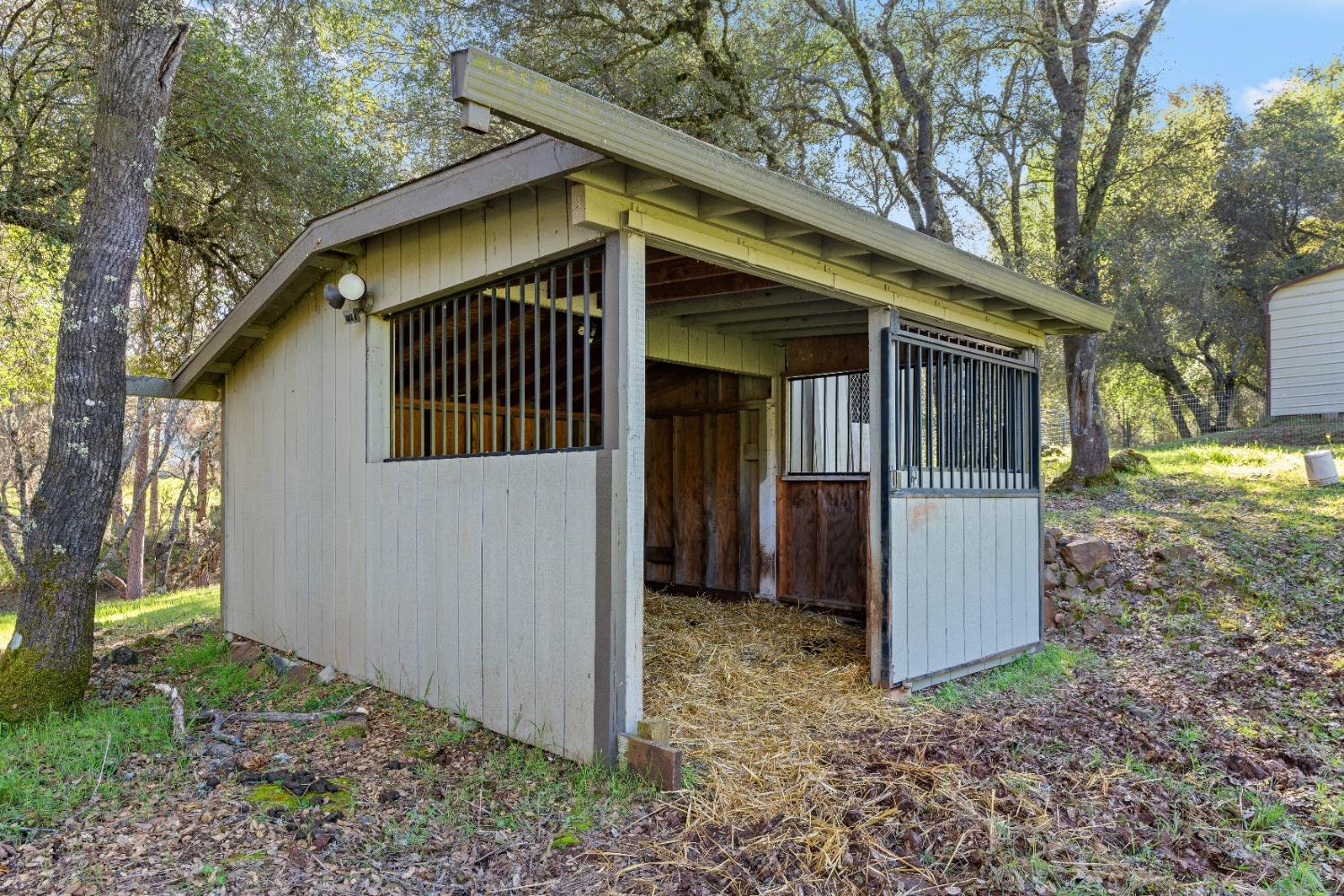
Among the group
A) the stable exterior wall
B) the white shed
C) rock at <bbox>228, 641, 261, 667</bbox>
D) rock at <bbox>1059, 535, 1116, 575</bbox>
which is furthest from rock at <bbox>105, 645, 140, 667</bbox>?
the stable exterior wall

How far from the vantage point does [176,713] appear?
4.00 m

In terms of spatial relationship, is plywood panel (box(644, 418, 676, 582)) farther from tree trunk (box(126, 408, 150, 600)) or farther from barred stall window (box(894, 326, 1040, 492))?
tree trunk (box(126, 408, 150, 600))

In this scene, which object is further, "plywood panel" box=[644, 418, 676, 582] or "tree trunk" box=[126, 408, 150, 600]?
"tree trunk" box=[126, 408, 150, 600]

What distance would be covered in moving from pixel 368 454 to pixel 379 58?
6860 mm

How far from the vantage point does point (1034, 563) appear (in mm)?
5676

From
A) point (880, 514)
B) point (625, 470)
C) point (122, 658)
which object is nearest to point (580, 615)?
point (625, 470)

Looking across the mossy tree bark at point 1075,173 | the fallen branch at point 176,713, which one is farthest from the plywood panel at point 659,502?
the mossy tree bark at point 1075,173

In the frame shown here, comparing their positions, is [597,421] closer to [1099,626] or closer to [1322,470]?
[1099,626]

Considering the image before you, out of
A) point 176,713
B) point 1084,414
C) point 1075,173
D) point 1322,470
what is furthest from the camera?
point 1075,173

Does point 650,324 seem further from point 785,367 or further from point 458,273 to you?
point 458,273

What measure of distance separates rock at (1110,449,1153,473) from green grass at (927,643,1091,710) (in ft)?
16.3

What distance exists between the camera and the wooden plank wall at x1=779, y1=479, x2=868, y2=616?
20.2 ft

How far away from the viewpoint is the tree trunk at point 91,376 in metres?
4.14

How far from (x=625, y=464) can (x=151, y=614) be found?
7.68 meters
